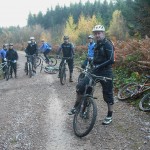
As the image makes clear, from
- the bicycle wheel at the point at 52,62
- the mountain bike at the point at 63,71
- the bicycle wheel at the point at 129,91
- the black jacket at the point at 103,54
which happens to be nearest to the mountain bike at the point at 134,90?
the bicycle wheel at the point at 129,91

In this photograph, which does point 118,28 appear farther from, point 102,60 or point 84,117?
Result: point 84,117

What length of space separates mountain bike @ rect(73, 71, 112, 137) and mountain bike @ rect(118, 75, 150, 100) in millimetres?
3064

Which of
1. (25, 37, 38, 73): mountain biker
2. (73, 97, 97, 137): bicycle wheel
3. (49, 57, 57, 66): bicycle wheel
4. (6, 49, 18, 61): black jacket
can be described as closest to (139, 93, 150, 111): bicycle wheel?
(73, 97, 97, 137): bicycle wheel

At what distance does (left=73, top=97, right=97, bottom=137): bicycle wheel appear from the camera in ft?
21.1

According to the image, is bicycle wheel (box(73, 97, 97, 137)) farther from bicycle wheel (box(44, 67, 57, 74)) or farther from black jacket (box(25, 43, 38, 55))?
bicycle wheel (box(44, 67, 57, 74))

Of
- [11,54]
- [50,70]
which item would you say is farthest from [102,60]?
[50,70]

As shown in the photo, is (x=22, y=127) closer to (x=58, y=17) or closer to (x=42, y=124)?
(x=42, y=124)

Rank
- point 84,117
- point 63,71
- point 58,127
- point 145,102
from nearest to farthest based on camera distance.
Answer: point 84,117, point 58,127, point 145,102, point 63,71

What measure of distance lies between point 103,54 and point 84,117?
1589mm

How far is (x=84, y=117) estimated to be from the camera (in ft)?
22.0

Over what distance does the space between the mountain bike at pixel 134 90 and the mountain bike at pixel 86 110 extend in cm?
306

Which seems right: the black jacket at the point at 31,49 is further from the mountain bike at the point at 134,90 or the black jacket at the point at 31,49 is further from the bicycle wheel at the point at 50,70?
the mountain bike at the point at 134,90

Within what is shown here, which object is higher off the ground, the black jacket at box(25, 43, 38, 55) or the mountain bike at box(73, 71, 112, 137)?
the black jacket at box(25, 43, 38, 55)

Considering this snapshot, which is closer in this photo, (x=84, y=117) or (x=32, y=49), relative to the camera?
(x=84, y=117)
